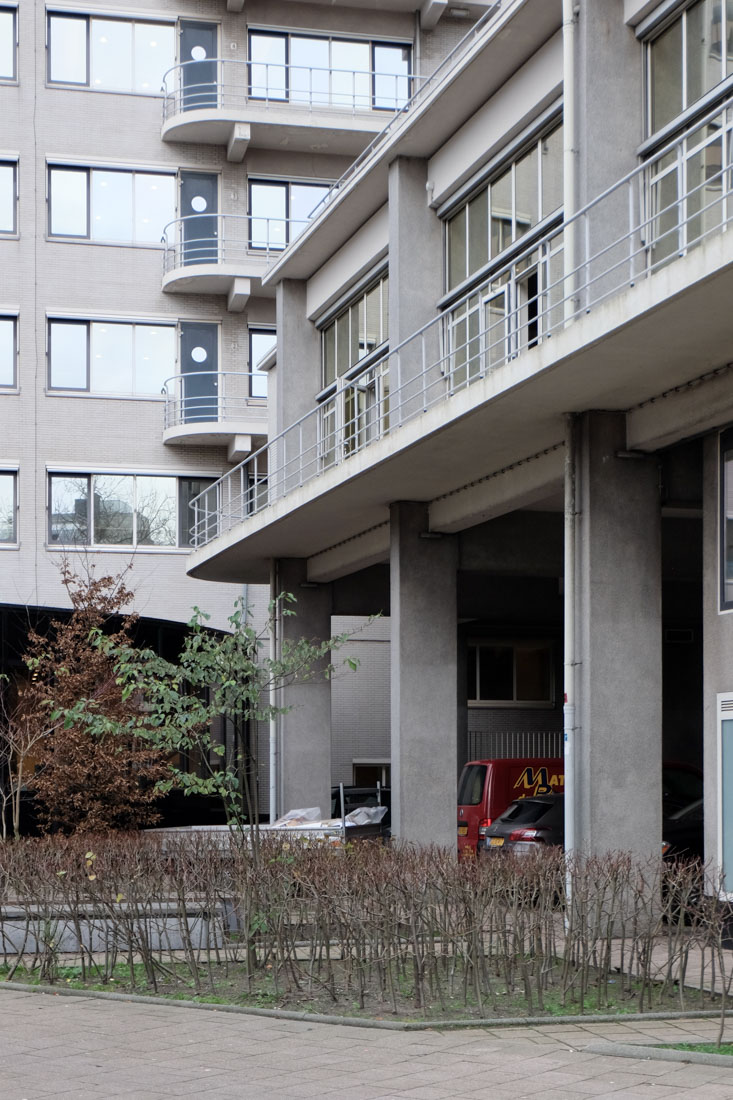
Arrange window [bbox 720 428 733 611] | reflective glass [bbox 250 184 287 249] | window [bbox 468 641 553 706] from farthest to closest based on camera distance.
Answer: reflective glass [bbox 250 184 287 249], window [bbox 468 641 553 706], window [bbox 720 428 733 611]

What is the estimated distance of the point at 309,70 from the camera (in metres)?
34.9

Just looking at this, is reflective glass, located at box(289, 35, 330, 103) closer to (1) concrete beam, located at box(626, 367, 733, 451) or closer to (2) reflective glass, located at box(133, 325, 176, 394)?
(2) reflective glass, located at box(133, 325, 176, 394)

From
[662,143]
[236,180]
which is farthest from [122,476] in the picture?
[662,143]

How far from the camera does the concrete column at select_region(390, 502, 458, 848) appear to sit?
2105 centimetres

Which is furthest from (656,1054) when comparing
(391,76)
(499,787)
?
(391,76)

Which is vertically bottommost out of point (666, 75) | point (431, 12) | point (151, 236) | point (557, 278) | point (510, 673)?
point (510, 673)

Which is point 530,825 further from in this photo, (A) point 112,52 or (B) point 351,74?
(A) point 112,52

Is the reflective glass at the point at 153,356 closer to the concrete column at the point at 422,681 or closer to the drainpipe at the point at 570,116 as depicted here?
the concrete column at the point at 422,681

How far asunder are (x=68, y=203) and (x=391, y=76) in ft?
26.9

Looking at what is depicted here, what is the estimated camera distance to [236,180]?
1379 inches

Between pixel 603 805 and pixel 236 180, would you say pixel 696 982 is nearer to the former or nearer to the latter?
pixel 603 805

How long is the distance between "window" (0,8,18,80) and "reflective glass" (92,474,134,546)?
953 centimetres

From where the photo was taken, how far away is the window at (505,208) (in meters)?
17.6

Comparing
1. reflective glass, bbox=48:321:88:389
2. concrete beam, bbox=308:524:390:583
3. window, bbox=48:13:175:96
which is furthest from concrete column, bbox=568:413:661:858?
window, bbox=48:13:175:96
